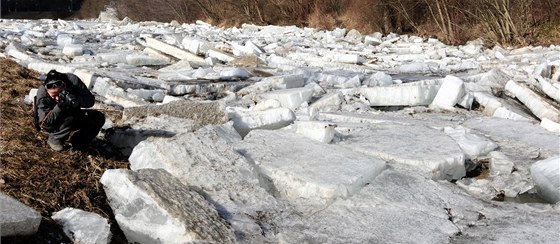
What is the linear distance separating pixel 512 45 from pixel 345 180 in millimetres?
9854

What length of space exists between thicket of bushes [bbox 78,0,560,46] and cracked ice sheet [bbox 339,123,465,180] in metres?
8.52

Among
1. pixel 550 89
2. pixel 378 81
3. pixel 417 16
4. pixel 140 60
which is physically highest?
pixel 550 89

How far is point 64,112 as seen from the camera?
3.42 meters

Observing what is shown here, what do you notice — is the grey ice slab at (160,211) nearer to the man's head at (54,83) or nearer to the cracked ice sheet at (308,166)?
the cracked ice sheet at (308,166)

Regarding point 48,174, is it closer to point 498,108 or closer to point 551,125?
point 551,125

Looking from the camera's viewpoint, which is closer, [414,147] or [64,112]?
[64,112]

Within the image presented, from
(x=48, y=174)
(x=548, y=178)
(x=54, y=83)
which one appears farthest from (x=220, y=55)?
(x=548, y=178)

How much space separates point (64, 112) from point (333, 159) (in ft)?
5.40

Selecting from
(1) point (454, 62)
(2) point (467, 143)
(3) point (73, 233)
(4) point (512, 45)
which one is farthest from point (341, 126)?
(4) point (512, 45)

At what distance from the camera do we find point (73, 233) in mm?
2514

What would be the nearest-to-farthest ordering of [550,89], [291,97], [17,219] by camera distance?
[17,219]
[291,97]
[550,89]

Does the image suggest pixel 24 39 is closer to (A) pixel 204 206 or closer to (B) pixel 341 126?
(B) pixel 341 126

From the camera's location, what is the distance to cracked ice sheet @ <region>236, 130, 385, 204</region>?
118 inches

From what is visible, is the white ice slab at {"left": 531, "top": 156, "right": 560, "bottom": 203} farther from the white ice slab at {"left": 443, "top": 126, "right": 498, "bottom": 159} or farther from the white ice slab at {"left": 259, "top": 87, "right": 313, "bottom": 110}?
the white ice slab at {"left": 259, "top": 87, "right": 313, "bottom": 110}
